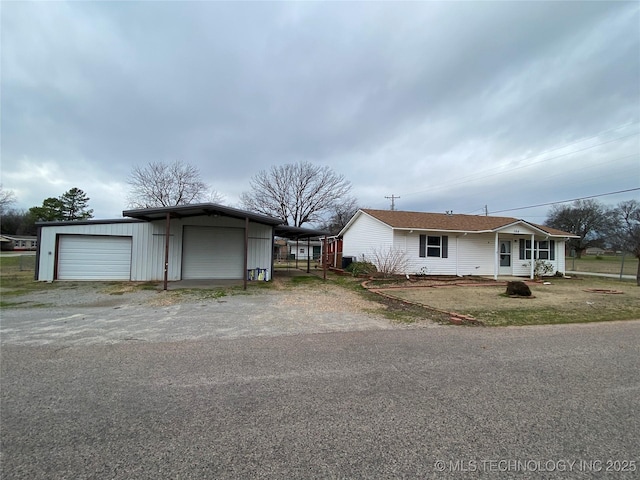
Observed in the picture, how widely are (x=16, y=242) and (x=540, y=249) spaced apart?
226 feet

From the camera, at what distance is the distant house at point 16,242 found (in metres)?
46.7

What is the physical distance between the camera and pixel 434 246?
1691 cm

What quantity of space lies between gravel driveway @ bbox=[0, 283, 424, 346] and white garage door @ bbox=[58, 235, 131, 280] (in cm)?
323

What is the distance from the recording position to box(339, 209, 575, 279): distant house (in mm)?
16500

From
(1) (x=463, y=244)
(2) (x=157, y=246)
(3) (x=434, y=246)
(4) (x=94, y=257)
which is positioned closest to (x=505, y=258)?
(1) (x=463, y=244)

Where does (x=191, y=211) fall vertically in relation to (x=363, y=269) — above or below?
above

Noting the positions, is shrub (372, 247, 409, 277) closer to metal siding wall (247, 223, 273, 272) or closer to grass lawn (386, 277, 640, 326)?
grass lawn (386, 277, 640, 326)

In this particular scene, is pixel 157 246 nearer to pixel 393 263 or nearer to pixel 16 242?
pixel 393 263

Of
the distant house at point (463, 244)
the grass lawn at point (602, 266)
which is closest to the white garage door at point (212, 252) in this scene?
the distant house at point (463, 244)

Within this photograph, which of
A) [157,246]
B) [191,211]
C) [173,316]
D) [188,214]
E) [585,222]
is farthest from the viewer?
[585,222]

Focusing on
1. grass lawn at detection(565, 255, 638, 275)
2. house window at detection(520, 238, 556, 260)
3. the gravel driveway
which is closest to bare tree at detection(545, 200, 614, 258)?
grass lawn at detection(565, 255, 638, 275)

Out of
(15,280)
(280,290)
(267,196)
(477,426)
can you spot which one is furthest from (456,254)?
(267,196)

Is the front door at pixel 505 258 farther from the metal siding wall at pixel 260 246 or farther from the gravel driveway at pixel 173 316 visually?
the metal siding wall at pixel 260 246

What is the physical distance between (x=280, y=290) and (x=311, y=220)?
25334mm
